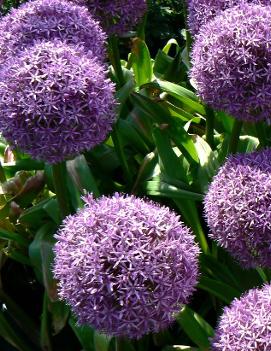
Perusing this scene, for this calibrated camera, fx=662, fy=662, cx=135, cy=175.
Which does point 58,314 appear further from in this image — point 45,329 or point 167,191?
point 167,191

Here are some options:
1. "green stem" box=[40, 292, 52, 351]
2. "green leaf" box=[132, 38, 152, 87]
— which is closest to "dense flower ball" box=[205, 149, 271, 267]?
"green stem" box=[40, 292, 52, 351]

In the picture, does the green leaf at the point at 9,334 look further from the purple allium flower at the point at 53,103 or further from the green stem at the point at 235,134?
the green stem at the point at 235,134

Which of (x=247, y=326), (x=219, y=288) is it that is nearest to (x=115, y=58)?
(x=219, y=288)

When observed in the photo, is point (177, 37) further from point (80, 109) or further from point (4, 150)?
point (80, 109)

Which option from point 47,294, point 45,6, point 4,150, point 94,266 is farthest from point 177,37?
point 94,266

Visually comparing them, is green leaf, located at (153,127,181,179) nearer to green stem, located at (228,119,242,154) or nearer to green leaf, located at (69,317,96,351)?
green stem, located at (228,119,242,154)
